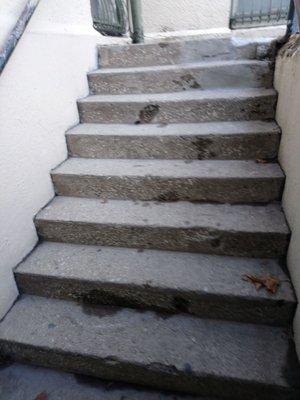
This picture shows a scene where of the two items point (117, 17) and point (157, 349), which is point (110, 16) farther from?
point (157, 349)

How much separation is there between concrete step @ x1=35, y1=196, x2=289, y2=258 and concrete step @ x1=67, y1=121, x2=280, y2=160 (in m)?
0.38

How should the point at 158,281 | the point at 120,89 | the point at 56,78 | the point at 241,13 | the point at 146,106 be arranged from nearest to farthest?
the point at 158,281, the point at 56,78, the point at 146,106, the point at 120,89, the point at 241,13

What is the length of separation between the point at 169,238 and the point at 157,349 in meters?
0.56

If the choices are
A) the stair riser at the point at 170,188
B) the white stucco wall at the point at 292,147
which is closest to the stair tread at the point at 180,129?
the white stucco wall at the point at 292,147

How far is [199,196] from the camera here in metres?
1.86

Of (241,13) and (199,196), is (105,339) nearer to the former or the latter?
(199,196)

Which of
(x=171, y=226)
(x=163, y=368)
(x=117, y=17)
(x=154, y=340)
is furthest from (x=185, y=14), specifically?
(x=163, y=368)

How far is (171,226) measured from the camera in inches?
65.7

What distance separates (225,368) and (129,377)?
0.44m

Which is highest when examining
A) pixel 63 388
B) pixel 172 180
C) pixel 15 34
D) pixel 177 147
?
pixel 15 34

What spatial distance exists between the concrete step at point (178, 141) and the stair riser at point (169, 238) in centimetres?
60

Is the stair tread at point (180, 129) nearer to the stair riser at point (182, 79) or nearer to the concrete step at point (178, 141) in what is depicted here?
the concrete step at point (178, 141)

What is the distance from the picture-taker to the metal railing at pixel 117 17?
2.74 m

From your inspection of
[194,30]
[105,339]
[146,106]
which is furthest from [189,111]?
[194,30]
